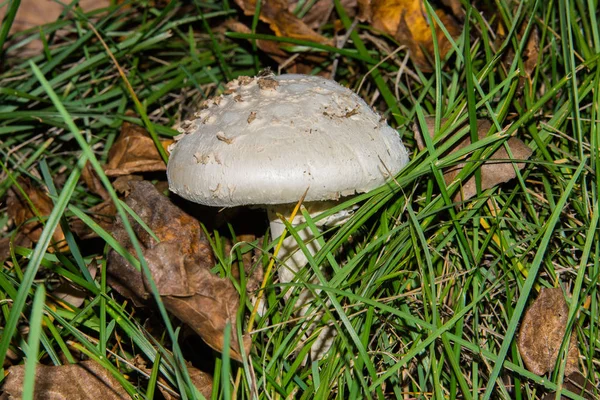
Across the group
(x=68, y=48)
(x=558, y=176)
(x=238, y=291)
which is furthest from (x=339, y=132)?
(x=68, y=48)

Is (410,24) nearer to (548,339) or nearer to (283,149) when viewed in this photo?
(283,149)

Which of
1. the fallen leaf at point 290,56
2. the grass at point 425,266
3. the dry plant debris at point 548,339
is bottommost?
the dry plant debris at point 548,339

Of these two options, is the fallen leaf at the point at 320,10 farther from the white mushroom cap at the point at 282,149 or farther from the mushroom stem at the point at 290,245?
the mushroom stem at the point at 290,245

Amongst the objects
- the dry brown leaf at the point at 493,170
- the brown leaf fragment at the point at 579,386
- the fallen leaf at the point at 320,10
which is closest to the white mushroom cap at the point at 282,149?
the dry brown leaf at the point at 493,170

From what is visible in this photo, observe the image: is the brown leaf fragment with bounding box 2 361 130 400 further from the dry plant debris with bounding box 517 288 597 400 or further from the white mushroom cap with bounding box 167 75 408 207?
the dry plant debris with bounding box 517 288 597 400

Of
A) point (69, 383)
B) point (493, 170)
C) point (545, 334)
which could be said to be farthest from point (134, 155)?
point (545, 334)
